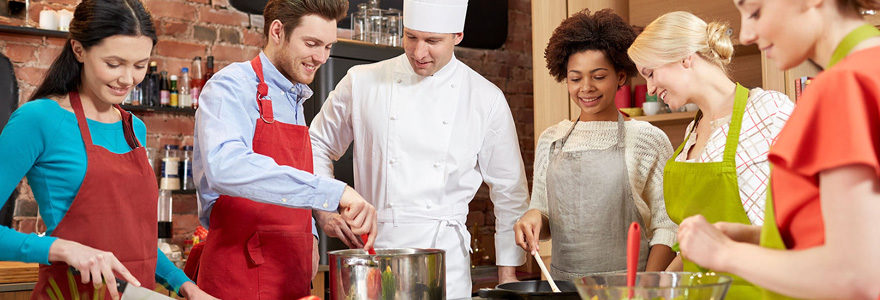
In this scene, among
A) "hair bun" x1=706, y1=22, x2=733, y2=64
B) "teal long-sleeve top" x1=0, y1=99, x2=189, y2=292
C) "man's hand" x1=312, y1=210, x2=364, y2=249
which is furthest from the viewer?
"man's hand" x1=312, y1=210, x2=364, y2=249

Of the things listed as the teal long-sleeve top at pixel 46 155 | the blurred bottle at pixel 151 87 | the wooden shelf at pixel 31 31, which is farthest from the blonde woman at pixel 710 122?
the wooden shelf at pixel 31 31

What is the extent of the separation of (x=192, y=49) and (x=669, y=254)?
2.69m

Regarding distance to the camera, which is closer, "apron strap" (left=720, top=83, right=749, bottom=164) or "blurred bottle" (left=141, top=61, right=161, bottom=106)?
"apron strap" (left=720, top=83, right=749, bottom=164)

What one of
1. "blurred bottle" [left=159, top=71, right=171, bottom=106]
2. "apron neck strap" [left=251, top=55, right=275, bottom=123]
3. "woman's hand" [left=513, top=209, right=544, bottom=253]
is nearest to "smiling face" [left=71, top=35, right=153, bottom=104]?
"apron neck strap" [left=251, top=55, right=275, bottom=123]

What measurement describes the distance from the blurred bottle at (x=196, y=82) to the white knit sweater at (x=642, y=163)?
2046 mm

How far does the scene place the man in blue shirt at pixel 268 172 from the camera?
1.62 m

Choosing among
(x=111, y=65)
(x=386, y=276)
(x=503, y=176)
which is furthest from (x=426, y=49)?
(x=386, y=276)

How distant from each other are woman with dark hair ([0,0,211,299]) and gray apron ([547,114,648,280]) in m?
1.06

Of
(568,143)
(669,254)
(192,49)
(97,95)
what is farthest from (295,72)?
(192,49)

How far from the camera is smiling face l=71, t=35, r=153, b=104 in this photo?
1551 mm

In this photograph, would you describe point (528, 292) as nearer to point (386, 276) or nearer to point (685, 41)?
point (386, 276)

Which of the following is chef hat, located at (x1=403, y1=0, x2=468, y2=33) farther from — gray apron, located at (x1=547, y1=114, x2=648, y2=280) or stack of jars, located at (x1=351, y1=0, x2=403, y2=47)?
stack of jars, located at (x1=351, y1=0, x2=403, y2=47)

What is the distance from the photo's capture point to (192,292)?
1599mm

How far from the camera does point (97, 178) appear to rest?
60.4 inches
